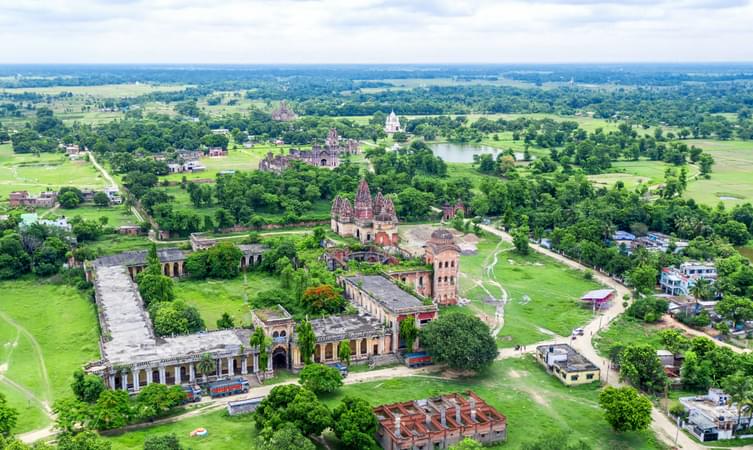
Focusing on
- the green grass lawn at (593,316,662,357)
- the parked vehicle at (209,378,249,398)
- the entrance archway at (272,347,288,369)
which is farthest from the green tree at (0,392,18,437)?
the green grass lawn at (593,316,662,357)

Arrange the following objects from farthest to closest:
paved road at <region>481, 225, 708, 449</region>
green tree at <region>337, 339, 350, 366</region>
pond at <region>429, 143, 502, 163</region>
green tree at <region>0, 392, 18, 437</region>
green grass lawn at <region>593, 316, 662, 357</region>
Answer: pond at <region>429, 143, 502, 163</region> < green grass lawn at <region>593, 316, 662, 357</region> < green tree at <region>337, 339, 350, 366</region> < paved road at <region>481, 225, 708, 449</region> < green tree at <region>0, 392, 18, 437</region>

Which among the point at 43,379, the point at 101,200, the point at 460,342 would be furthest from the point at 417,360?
the point at 101,200

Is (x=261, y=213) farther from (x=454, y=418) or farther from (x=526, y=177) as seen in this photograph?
(x=454, y=418)

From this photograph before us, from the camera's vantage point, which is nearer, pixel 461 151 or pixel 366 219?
pixel 366 219

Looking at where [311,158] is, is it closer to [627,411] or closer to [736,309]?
[736,309]

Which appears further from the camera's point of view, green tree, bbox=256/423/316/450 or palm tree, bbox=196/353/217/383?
palm tree, bbox=196/353/217/383

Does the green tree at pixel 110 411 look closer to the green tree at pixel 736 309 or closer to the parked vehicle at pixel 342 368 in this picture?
the parked vehicle at pixel 342 368

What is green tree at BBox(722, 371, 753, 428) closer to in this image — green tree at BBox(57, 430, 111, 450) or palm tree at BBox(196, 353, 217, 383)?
palm tree at BBox(196, 353, 217, 383)

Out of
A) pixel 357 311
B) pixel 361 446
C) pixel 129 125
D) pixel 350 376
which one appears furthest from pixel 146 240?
pixel 129 125
